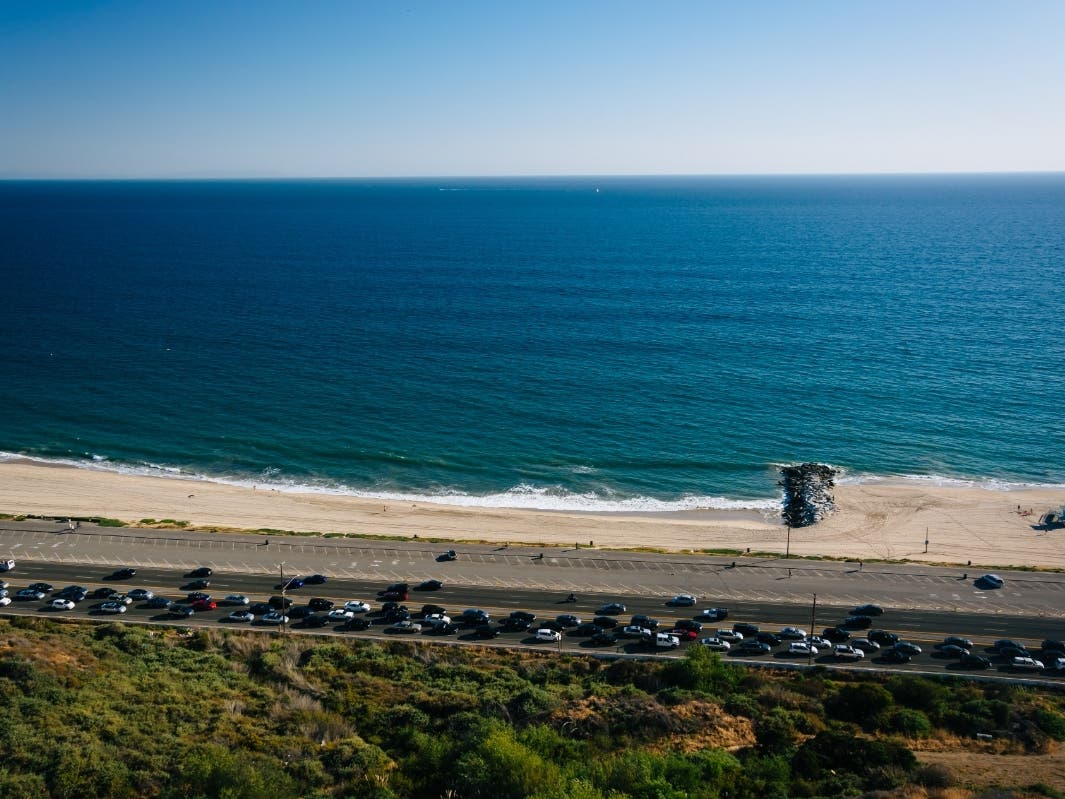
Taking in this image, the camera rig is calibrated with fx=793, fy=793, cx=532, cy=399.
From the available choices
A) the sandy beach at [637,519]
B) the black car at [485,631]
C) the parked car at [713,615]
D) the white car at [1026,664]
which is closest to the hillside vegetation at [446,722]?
the black car at [485,631]

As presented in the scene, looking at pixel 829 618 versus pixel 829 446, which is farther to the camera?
pixel 829 446

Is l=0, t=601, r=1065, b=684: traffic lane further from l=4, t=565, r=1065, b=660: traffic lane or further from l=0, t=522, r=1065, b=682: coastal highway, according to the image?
l=4, t=565, r=1065, b=660: traffic lane

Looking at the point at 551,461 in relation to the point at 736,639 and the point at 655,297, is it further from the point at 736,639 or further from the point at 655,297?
the point at 655,297

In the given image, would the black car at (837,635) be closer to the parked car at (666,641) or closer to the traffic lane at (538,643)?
the traffic lane at (538,643)

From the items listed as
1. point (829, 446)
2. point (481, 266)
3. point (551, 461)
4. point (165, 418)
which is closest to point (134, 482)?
point (165, 418)

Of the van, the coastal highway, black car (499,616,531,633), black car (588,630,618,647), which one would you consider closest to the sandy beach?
Result: the coastal highway
